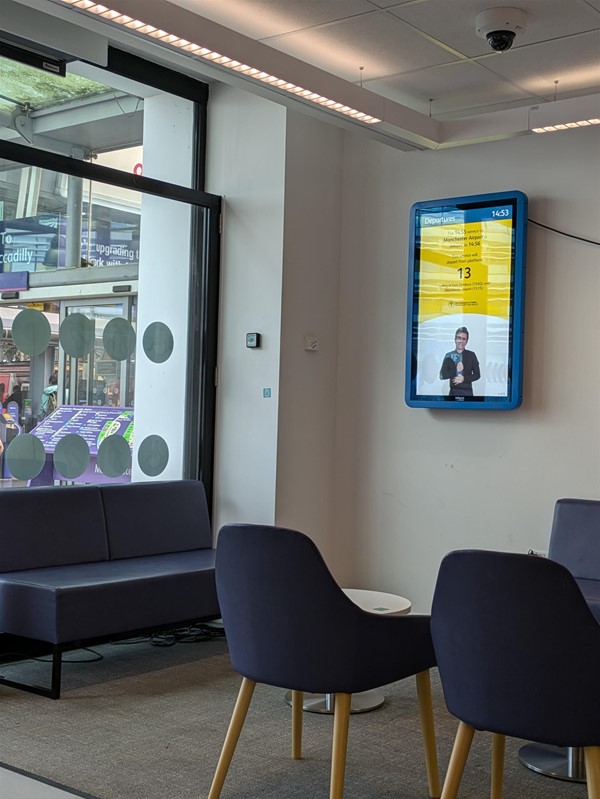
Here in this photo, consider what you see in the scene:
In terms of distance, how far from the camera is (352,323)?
631cm

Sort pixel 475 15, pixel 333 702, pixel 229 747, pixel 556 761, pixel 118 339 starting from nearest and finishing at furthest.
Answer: pixel 229 747
pixel 556 761
pixel 333 702
pixel 475 15
pixel 118 339

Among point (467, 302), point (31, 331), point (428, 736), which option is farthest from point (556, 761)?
point (31, 331)

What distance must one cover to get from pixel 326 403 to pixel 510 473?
4.16 feet

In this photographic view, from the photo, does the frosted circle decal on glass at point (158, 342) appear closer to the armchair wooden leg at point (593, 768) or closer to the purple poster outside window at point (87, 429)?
the purple poster outside window at point (87, 429)

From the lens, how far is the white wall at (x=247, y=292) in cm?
591

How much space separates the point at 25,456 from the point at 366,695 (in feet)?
7.17

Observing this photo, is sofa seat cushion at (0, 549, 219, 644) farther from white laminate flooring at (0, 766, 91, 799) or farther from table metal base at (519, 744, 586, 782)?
white laminate flooring at (0, 766, 91, 799)

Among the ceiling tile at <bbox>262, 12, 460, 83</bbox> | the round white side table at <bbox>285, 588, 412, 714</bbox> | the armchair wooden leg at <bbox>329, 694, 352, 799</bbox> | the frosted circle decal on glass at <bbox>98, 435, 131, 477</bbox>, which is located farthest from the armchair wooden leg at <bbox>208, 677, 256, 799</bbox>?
the ceiling tile at <bbox>262, 12, 460, 83</bbox>

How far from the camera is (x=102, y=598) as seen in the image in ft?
14.9

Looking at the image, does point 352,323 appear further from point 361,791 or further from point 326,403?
point 361,791

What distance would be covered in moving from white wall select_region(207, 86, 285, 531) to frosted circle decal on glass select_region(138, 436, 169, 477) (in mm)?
339

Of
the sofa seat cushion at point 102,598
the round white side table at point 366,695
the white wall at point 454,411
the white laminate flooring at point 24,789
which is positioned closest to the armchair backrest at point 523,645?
the white laminate flooring at point 24,789

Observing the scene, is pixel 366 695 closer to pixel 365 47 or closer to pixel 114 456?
pixel 114 456

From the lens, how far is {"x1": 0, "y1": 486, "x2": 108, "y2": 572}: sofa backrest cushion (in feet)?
15.9
